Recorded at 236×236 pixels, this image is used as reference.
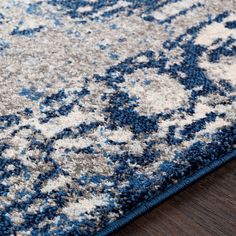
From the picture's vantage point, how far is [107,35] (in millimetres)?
1044

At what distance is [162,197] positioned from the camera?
2.27ft

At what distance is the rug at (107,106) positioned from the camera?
2.23ft

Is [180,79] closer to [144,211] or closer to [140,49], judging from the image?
[140,49]

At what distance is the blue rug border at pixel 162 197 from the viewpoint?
0.65 m

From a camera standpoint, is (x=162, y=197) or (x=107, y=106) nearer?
(x=162, y=197)

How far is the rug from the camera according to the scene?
681mm

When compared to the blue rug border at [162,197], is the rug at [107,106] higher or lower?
higher

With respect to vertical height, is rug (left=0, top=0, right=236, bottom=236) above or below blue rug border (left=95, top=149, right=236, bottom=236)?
above

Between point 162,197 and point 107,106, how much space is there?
0.22 metres

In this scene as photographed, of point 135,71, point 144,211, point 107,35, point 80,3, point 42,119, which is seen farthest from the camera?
point 80,3

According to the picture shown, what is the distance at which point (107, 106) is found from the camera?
0.84 metres

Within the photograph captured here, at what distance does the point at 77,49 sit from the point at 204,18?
31cm

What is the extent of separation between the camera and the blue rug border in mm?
650

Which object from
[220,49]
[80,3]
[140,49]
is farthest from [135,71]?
[80,3]
